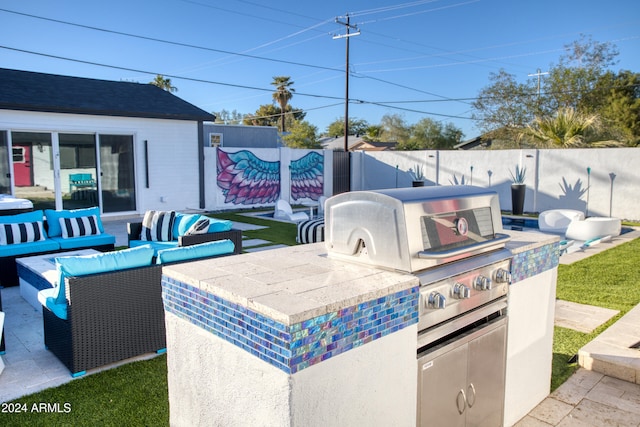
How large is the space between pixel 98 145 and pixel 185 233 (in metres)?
6.91

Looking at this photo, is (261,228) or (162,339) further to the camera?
(261,228)

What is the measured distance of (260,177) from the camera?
1541cm

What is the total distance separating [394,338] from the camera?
5.95 ft

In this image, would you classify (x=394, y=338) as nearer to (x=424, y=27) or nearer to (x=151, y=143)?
(x=151, y=143)

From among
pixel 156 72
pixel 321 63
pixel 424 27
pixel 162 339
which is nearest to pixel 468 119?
pixel 424 27

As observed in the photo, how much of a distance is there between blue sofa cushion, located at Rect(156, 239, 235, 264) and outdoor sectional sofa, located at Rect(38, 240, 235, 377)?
0.02 metres

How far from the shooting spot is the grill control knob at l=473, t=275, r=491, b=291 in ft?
7.21

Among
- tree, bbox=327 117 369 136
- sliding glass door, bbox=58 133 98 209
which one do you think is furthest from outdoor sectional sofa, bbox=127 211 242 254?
tree, bbox=327 117 369 136

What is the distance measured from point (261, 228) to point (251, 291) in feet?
29.2

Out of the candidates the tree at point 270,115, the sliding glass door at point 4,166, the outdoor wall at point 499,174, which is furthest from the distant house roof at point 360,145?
the sliding glass door at point 4,166

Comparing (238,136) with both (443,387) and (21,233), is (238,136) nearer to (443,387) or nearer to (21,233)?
(21,233)

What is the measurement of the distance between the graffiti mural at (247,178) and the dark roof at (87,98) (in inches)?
67.9

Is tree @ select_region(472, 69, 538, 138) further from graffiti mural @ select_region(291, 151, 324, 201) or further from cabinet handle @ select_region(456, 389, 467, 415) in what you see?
cabinet handle @ select_region(456, 389, 467, 415)

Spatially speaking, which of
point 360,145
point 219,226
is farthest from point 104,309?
point 360,145
